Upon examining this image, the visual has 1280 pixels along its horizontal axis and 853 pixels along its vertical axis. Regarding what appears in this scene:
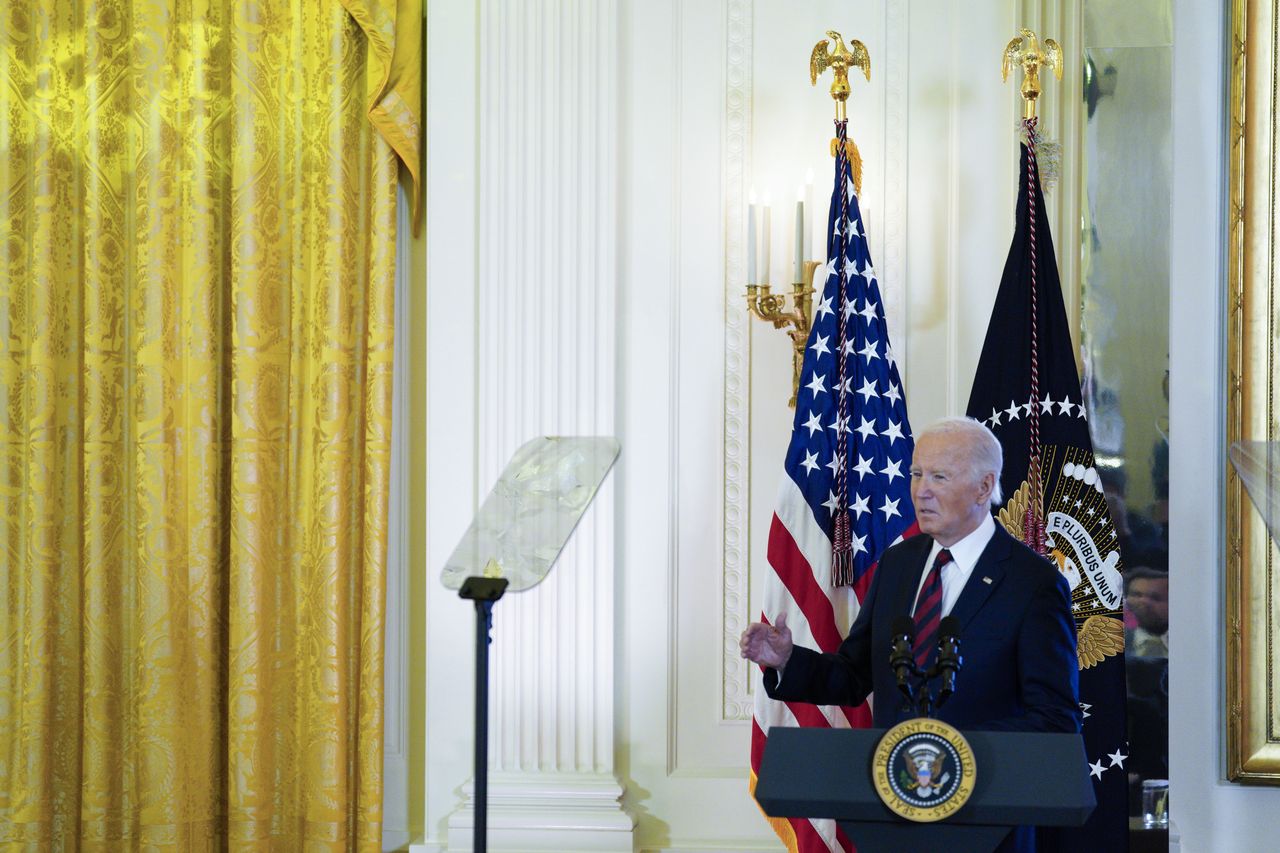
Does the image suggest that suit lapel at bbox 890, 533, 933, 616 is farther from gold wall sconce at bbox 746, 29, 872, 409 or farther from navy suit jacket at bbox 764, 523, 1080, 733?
gold wall sconce at bbox 746, 29, 872, 409

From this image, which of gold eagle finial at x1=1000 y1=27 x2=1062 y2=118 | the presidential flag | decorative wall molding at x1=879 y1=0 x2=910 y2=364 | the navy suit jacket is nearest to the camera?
the navy suit jacket

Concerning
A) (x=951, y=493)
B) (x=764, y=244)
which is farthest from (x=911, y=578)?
(x=764, y=244)

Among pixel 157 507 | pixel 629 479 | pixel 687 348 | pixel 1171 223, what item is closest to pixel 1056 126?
pixel 1171 223

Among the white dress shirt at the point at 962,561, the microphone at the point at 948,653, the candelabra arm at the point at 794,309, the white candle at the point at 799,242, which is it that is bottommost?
the microphone at the point at 948,653

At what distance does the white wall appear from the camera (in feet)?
13.3

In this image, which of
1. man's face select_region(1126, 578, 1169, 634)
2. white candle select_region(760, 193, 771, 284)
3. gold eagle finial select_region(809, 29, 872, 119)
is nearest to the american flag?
gold eagle finial select_region(809, 29, 872, 119)

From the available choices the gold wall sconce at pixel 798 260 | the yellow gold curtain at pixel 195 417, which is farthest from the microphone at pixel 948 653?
the yellow gold curtain at pixel 195 417

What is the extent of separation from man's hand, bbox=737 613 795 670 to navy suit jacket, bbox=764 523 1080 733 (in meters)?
0.06

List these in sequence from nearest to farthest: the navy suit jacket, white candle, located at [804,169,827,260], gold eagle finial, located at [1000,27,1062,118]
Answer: the navy suit jacket → gold eagle finial, located at [1000,27,1062,118] → white candle, located at [804,169,827,260]

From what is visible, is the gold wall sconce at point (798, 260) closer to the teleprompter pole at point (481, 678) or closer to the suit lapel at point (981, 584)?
the suit lapel at point (981, 584)

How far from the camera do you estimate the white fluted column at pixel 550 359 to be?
3.98 metres

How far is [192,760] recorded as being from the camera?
4145mm

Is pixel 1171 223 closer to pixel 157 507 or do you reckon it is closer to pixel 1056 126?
pixel 1056 126

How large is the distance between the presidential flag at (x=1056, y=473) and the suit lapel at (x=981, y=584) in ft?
2.61
